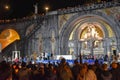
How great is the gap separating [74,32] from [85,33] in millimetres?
1685

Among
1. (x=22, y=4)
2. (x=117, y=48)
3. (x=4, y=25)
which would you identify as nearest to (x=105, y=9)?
(x=117, y=48)

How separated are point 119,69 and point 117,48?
82.4 ft

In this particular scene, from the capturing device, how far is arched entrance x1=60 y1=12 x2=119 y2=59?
3641cm

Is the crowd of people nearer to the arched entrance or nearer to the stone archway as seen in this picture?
the stone archway

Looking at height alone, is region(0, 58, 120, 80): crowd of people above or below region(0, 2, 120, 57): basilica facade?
below

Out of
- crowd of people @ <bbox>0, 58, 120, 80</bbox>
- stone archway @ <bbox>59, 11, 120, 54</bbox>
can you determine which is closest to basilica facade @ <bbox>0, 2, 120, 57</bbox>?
stone archway @ <bbox>59, 11, 120, 54</bbox>

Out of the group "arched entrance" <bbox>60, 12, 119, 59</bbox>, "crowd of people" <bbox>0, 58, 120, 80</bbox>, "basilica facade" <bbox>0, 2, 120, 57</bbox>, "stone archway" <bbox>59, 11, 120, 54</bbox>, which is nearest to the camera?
"crowd of people" <bbox>0, 58, 120, 80</bbox>

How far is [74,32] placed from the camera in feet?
133

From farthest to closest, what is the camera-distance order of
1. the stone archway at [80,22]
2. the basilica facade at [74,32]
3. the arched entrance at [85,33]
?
1. the arched entrance at [85,33]
2. the basilica facade at [74,32]
3. the stone archway at [80,22]

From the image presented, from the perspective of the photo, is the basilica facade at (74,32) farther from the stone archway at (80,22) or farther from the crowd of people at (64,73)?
the crowd of people at (64,73)

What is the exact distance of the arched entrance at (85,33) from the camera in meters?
36.4

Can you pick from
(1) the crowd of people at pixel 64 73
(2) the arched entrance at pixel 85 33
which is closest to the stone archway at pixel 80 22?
(2) the arched entrance at pixel 85 33

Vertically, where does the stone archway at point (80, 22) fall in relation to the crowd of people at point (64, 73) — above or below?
above

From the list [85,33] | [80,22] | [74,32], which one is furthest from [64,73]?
[74,32]
